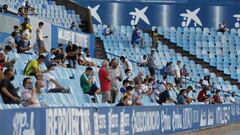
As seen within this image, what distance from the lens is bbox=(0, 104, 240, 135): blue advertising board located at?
34.0 ft

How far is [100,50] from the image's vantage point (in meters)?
35.7

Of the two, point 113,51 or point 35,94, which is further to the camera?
point 113,51

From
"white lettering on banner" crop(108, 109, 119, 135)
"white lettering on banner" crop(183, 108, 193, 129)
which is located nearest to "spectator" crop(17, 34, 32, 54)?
"white lettering on banner" crop(183, 108, 193, 129)

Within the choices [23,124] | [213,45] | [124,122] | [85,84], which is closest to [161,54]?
[213,45]

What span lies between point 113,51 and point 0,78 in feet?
77.8

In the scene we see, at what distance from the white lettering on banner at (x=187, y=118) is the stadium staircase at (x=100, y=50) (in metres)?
11.4

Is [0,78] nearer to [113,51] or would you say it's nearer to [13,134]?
[13,134]

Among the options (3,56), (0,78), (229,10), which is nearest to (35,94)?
(0,78)

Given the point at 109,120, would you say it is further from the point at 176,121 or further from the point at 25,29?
the point at 25,29

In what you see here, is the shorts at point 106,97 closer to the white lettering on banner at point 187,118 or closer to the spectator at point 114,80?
the spectator at point 114,80

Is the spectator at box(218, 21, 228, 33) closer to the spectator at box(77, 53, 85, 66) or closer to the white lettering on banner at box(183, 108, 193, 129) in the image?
the white lettering on banner at box(183, 108, 193, 129)

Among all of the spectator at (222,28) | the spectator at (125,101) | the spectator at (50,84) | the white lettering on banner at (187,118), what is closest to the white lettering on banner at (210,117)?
the white lettering on banner at (187,118)

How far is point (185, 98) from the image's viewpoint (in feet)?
79.4

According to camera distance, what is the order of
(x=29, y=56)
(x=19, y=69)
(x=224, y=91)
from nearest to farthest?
(x=19, y=69) < (x=29, y=56) < (x=224, y=91)
